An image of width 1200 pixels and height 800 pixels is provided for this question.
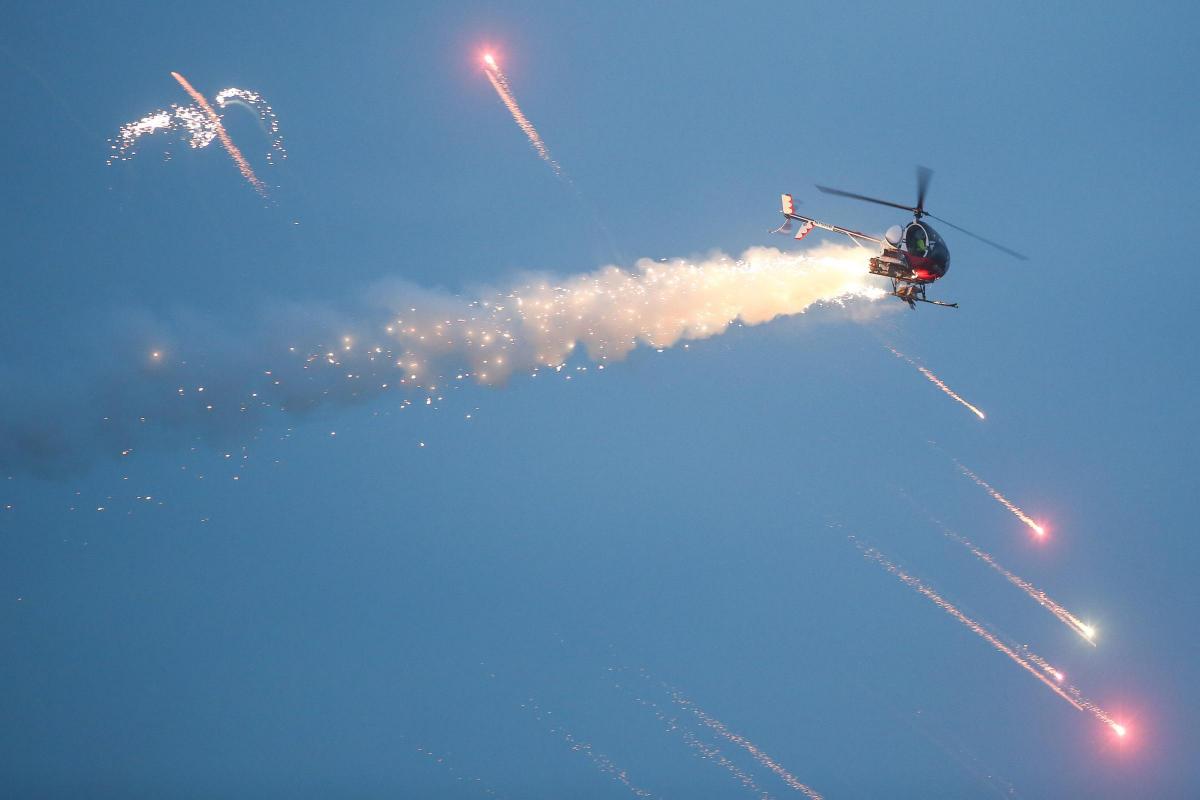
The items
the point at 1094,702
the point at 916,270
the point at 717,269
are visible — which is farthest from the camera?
the point at 1094,702

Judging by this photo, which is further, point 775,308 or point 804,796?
point 804,796

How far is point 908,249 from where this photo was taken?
35969 mm

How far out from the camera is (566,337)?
1554 inches

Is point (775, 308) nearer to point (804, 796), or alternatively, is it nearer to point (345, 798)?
point (804, 796)

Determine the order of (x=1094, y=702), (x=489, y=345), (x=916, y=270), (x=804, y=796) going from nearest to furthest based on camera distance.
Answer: (x=916, y=270) < (x=489, y=345) < (x=1094, y=702) < (x=804, y=796)

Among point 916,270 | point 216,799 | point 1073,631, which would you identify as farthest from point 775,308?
point 216,799

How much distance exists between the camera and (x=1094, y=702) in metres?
50.7

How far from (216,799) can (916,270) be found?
42100 millimetres

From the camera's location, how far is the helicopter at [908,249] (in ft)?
118

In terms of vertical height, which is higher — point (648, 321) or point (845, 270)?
point (845, 270)

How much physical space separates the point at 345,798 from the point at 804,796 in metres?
21.8

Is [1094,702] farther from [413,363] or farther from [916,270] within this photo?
[413,363]

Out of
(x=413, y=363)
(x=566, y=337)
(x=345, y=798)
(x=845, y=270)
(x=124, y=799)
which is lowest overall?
(x=124, y=799)

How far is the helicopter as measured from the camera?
3588cm
